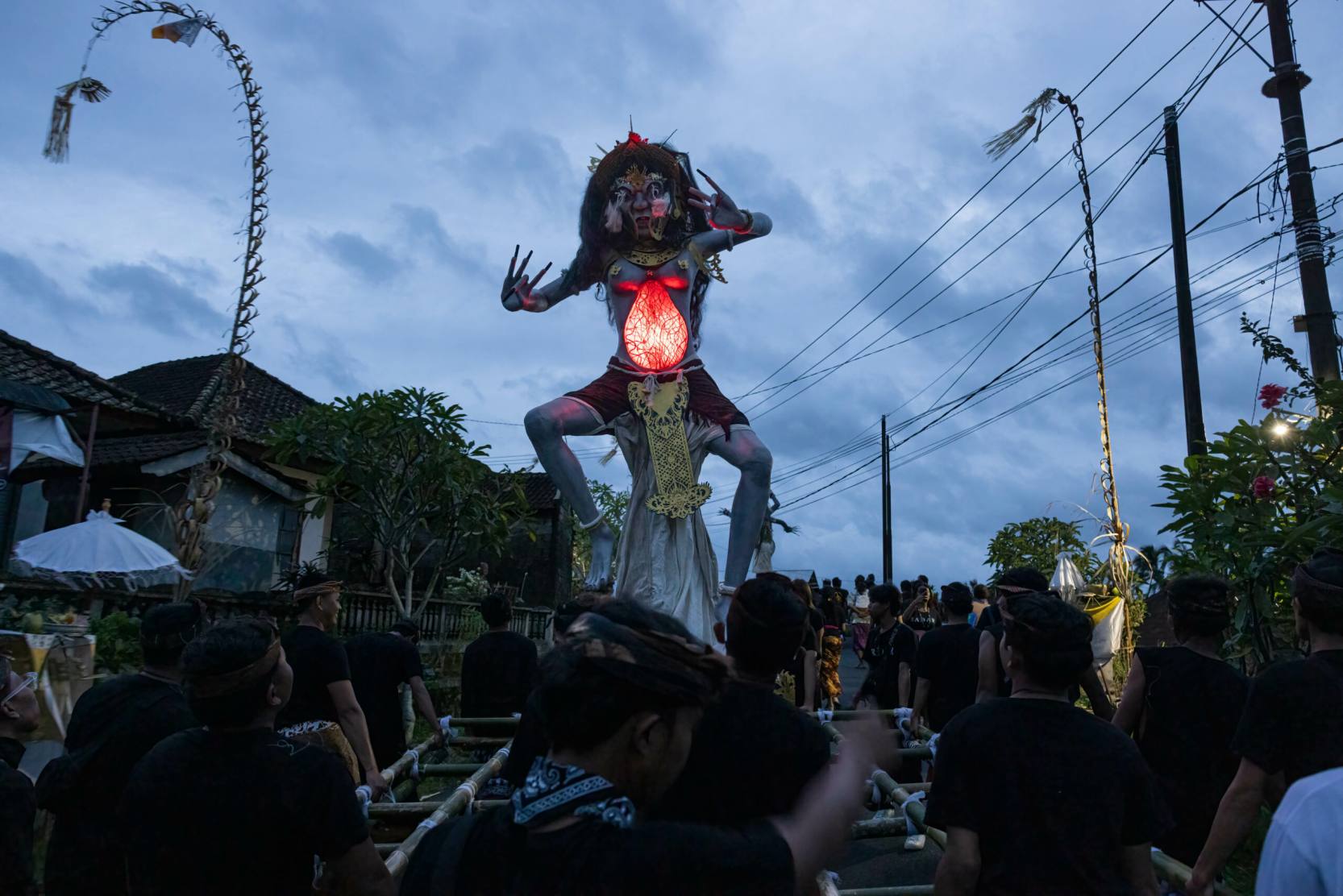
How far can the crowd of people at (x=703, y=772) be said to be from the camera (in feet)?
4.96

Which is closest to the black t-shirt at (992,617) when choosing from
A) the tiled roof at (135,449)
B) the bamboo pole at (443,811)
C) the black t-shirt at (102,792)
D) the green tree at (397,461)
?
the bamboo pole at (443,811)

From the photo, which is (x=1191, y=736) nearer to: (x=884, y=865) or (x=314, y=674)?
(x=884, y=865)

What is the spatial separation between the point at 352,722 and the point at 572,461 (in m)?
3.15

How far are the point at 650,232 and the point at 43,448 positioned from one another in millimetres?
7061

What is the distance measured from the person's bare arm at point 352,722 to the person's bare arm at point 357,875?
2132 millimetres

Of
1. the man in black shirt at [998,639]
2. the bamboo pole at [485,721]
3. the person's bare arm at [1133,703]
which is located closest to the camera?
the person's bare arm at [1133,703]

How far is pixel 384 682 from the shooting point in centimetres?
550

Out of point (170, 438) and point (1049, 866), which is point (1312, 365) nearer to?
point (1049, 866)

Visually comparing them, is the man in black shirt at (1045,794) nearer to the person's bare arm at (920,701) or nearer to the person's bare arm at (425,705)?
the person's bare arm at (920,701)

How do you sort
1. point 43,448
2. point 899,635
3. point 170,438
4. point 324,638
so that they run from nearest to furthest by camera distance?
1. point 324,638
2. point 899,635
3. point 43,448
4. point 170,438

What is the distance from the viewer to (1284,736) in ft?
9.32

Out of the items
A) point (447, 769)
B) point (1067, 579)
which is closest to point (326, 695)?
point (447, 769)

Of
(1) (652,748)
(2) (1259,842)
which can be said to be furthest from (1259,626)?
(1) (652,748)

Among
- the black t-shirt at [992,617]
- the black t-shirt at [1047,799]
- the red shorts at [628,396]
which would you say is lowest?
the black t-shirt at [1047,799]
